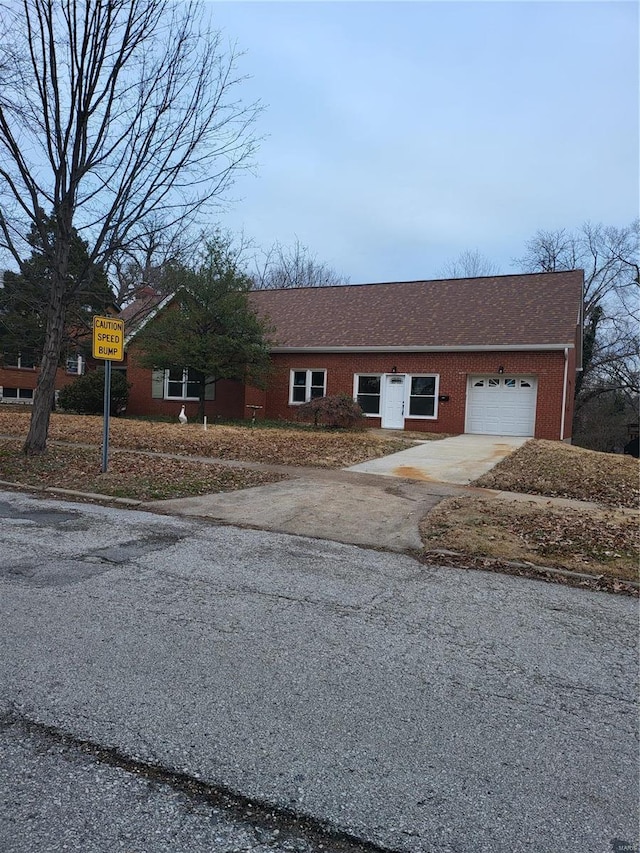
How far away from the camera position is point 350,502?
29.5 feet

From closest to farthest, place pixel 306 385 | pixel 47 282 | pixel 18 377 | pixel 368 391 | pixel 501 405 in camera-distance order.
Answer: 1. pixel 47 282
2. pixel 501 405
3. pixel 368 391
4. pixel 306 385
5. pixel 18 377

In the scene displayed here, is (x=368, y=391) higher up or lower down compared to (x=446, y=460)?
higher up

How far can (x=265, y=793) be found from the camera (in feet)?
8.41

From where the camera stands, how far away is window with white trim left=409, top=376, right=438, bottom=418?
843 inches

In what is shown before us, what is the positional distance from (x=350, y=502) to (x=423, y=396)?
13.2 m

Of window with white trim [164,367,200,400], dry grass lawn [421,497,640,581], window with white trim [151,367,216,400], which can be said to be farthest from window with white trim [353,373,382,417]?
dry grass lawn [421,497,640,581]

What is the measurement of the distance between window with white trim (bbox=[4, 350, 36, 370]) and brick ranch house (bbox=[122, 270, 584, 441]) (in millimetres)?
6325

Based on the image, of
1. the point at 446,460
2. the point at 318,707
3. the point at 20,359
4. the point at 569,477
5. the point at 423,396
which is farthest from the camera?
the point at 20,359

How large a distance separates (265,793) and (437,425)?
63.3 feet

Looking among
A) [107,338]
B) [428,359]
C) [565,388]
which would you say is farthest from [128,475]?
[565,388]

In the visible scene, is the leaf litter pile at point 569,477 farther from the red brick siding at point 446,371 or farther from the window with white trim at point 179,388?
the window with white trim at point 179,388

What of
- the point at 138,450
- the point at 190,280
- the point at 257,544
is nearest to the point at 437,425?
the point at 190,280

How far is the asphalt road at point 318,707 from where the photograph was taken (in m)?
2.43

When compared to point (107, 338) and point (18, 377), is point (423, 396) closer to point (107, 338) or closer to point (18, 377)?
point (107, 338)
